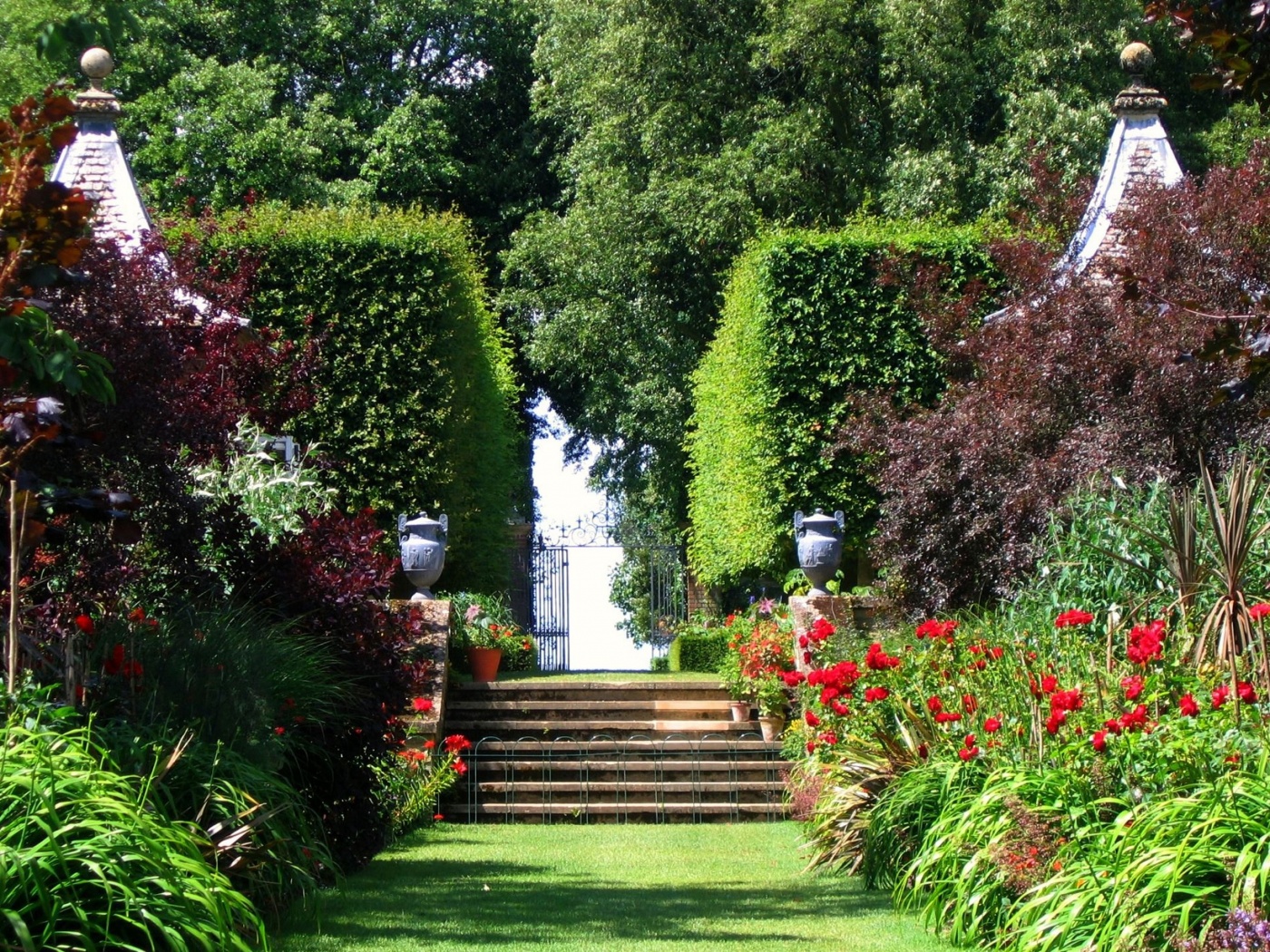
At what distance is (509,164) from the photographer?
28.1 m

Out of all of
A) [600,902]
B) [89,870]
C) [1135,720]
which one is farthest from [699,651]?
[89,870]

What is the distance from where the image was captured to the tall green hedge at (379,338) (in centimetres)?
1688

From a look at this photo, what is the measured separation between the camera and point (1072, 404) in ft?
38.9

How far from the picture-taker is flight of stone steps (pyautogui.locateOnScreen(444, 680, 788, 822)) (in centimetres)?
1170

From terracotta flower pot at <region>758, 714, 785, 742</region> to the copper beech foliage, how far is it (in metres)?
1.53

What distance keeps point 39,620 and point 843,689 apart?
3952 mm

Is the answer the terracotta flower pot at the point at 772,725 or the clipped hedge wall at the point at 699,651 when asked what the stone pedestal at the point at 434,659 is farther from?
the clipped hedge wall at the point at 699,651

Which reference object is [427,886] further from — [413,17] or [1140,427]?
[413,17]

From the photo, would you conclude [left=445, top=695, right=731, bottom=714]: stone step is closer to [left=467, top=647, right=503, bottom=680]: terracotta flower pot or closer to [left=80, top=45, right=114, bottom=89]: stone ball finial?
[left=467, top=647, right=503, bottom=680]: terracotta flower pot

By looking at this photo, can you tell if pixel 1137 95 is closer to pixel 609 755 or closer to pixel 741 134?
pixel 741 134

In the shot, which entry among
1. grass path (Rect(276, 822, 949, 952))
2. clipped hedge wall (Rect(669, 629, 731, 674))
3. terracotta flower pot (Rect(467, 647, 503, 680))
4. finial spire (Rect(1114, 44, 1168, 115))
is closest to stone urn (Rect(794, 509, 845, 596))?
terracotta flower pot (Rect(467, 647, 503, 680))

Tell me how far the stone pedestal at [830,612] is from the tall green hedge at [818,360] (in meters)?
2.52

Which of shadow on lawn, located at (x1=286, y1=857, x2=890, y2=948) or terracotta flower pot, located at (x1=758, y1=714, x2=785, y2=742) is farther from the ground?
terracotta flower pot, located at (x1=758, y1=714, x2=785, y2=742)

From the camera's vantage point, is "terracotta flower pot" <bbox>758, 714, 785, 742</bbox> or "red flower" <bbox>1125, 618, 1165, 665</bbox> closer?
"red flower" <bbox>1125, 618, 1165, 665</bbox>
